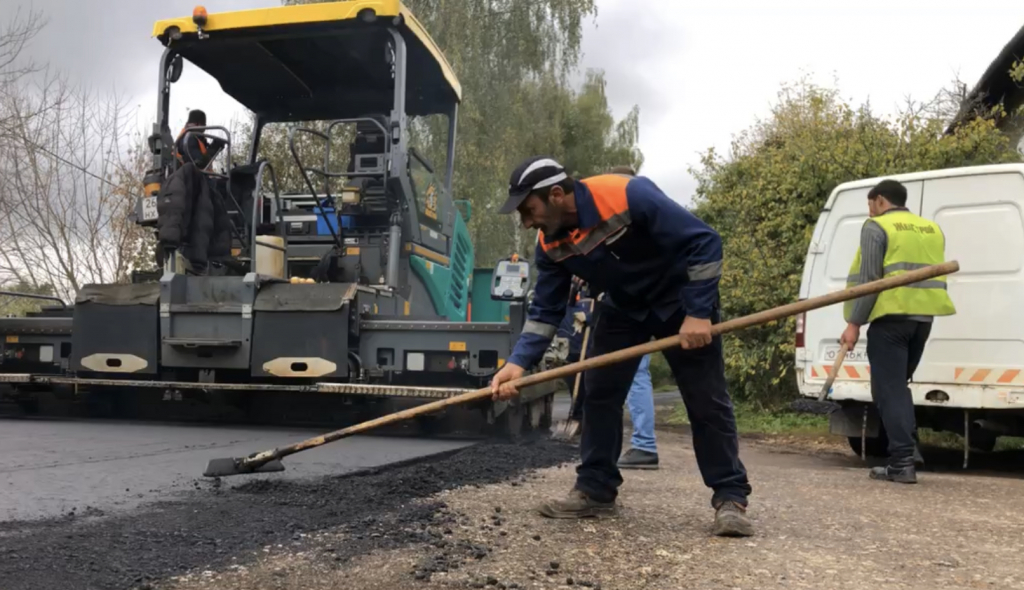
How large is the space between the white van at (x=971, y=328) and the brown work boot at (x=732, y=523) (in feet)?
10.4

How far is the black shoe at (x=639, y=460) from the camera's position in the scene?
581 cm

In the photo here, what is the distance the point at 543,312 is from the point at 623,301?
0.36 m

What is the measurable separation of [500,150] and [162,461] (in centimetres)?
2038

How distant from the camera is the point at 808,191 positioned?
32.4 ft

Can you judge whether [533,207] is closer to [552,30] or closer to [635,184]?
[635,184]

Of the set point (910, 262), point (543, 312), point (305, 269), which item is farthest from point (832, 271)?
point (305, 269)

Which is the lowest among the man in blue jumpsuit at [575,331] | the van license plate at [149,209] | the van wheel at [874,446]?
the van wheel at [874,446]

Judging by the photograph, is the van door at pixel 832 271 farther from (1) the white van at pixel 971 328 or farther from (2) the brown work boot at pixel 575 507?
(2) the brown work boot at pixel 575 507

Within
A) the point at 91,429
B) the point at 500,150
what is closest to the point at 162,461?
the point at 91,429

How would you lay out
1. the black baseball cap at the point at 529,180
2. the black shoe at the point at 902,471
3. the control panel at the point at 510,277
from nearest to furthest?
the black baseball cap at the point at 529,180, the black shoe at the point at 902,471, the control panel at the point at 510,277

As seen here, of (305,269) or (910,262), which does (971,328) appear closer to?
(910,262)

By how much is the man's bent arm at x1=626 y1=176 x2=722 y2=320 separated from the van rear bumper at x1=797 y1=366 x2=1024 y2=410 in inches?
124

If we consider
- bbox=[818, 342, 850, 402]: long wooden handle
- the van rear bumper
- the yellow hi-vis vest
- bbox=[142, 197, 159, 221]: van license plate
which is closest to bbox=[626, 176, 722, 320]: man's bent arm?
the yellow hi-vis vest

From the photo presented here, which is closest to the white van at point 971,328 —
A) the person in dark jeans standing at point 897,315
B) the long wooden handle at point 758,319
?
the person in dark jeans standing at point 897,315
